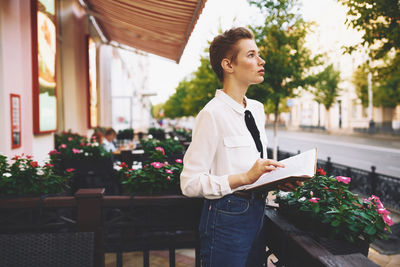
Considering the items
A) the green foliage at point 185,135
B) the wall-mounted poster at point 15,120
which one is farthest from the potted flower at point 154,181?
the green foliage at point 185,135

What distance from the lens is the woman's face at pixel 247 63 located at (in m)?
1.76

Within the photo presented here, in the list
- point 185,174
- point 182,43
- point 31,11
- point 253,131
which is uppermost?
point 31,11

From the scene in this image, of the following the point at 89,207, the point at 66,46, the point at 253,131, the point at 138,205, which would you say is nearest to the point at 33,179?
the point at 89,207

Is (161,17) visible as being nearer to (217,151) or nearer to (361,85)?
(217,151)

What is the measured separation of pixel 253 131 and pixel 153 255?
2.98 meters

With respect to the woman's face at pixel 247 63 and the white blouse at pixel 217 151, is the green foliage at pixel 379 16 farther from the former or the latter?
the white blouse at pixel 217 151

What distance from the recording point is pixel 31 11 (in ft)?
21.9

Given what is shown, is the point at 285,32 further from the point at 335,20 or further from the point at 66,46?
the point at 335,20

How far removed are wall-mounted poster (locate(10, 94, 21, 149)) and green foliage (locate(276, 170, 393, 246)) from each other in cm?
503

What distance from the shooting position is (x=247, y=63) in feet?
5.77

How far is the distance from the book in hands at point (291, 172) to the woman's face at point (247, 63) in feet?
1.62

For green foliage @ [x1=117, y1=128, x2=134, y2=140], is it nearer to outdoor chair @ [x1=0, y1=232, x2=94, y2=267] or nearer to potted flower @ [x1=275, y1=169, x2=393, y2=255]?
outdoor chair @ [x1=0, y1=232, x2=94, y2=267]

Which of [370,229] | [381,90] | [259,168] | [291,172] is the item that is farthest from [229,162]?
[381,90]

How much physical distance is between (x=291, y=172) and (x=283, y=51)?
9833 millimetres
